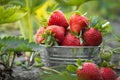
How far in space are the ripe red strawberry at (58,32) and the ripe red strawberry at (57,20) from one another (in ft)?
0.13

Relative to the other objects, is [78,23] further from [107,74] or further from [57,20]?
[107,74]

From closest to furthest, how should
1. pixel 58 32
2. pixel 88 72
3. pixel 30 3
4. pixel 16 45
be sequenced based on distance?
pixel 88 72 → pixel 16 45 → pixel 58 32 → pixel 30 3

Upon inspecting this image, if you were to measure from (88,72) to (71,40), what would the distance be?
0.27m

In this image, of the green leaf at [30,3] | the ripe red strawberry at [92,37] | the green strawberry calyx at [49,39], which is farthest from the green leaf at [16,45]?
the green leaf at [30,3]

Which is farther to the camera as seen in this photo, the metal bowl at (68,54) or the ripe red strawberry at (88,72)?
the metal bowl at (68,54)

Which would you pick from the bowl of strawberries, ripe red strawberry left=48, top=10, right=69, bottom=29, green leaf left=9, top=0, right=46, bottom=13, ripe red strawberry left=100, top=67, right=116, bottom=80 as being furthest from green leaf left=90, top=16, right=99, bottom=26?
green leaf left=9, top=0, right=46, bottom=13

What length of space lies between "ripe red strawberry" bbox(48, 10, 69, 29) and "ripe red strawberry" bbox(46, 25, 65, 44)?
0.13 ft

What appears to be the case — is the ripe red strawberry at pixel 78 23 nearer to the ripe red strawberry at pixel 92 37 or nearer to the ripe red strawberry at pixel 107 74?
the ripe red strawberry at pixel 92 37

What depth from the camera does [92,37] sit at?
177 centimetres

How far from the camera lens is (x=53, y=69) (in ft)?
6.00

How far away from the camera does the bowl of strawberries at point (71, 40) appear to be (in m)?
1.78

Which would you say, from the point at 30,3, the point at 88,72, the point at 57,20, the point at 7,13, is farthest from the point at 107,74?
the point at 30,3

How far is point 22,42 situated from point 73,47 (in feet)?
0.69

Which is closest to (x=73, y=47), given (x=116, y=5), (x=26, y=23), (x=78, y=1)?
(x=78, y=1)
